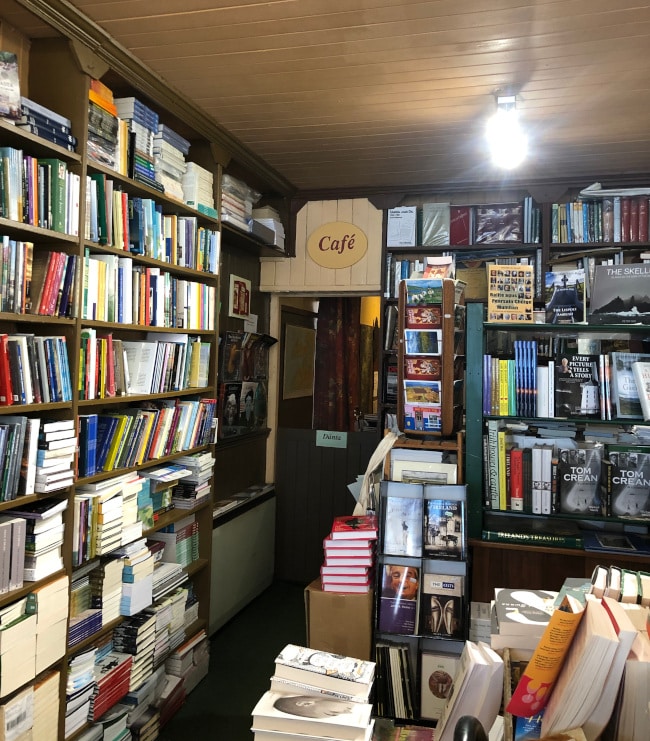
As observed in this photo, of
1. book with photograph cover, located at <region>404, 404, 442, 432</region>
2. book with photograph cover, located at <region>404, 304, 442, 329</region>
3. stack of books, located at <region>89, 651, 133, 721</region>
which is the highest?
book with photograph cover, located at <region>404, 304, 442, 329</region>

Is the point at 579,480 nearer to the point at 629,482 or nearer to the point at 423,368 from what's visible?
the point at 629,482

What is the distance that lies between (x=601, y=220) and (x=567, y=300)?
102cm

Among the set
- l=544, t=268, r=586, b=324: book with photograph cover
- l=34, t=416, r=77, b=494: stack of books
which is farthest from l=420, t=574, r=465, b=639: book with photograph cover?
l=34, t=416, r=77, b=494: stack of books

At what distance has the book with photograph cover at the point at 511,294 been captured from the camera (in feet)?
9.14

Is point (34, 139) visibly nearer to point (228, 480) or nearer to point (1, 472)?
point (1, 472)

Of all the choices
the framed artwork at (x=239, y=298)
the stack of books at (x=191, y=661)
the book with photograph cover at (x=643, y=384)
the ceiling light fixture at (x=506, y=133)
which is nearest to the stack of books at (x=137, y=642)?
the stack of books at (x=191, y=661)

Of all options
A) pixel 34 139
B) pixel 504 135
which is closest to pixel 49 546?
pixel 34 139

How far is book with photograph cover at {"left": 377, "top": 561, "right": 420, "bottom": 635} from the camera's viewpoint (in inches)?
101

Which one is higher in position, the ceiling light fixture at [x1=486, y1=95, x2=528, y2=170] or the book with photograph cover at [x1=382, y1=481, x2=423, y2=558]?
the ceiling light fixture at [x1=486, y1=95, x2=528, y2=170]

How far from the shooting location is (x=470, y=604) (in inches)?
106

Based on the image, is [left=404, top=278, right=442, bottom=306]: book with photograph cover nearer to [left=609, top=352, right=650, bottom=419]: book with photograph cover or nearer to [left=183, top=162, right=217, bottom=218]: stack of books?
[left=609, top=352, right=650, bottom=419]: book with photograph cover

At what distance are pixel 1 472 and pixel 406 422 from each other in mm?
1663

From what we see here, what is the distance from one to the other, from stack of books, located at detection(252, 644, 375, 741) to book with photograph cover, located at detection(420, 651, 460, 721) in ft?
3.34

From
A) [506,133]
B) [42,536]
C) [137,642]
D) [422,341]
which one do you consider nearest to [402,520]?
[422,341]
